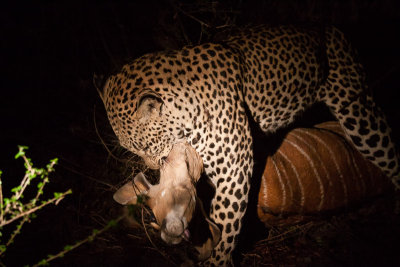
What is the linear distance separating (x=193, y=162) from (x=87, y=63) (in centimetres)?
322

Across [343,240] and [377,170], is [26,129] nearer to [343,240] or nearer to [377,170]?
[343,240]

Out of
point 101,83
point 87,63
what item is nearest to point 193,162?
point 101,83

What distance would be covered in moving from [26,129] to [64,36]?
1529 mm

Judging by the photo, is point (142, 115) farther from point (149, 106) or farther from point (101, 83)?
point (101, 83)

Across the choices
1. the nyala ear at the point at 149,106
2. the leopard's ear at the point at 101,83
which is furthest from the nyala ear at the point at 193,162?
the leopard's ear at the point at 101,83

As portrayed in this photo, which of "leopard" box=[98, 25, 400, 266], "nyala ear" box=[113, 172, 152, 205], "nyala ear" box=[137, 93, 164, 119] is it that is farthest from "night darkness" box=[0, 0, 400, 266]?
"nyala ear" box=[137, 93, 164, 119]

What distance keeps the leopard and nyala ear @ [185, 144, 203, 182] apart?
12cm

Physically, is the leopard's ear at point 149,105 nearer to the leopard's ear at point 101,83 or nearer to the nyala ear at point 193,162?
the nyala ear at point 193,162

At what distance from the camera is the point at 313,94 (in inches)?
112

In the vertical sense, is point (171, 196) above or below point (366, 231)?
above

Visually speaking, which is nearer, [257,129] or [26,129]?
A: [257,129]

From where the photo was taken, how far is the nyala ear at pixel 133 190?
2117mm

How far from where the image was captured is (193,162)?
2049mm

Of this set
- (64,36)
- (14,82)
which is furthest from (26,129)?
(64,36)
